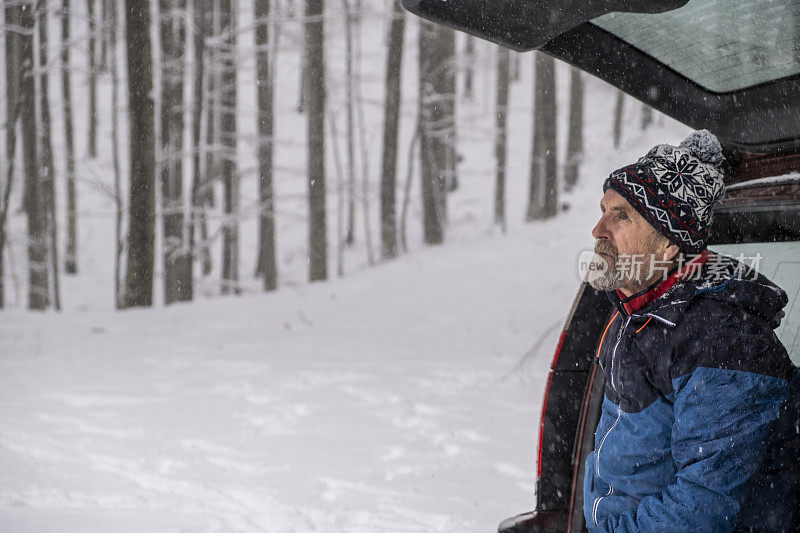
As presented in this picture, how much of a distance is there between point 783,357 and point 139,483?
3.95 metres

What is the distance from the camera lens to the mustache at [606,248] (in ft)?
7.04

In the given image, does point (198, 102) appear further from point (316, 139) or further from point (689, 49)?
point (689, 49)

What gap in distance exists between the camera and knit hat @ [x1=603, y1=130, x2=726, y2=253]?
2.03 m

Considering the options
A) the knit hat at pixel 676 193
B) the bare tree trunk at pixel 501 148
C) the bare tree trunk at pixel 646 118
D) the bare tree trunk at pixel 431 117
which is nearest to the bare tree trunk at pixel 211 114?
the bare tree trunk at pixel 431 117

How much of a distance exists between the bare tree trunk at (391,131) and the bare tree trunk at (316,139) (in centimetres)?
221

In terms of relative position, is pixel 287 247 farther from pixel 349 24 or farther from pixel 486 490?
pixel 486 490

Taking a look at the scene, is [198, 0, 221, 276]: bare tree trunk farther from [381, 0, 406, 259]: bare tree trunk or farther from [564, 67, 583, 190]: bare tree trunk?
[564, 67, 583, 190]: bare tree trunk

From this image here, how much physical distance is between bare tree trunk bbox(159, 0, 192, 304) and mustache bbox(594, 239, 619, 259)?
13710 mm

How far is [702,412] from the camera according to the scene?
182 cm

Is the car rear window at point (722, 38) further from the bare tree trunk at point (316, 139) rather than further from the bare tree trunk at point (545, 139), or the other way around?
the bare tree trunk at point (545, 139)

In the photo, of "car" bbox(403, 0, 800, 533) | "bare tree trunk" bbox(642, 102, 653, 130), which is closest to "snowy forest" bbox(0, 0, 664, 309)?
"bare tree trunk" bbox(642, 102, 653, 130)

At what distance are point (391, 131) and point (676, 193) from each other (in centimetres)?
1582

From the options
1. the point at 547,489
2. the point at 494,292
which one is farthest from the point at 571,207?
the point at 547,489

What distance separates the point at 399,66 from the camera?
56.6 feet
